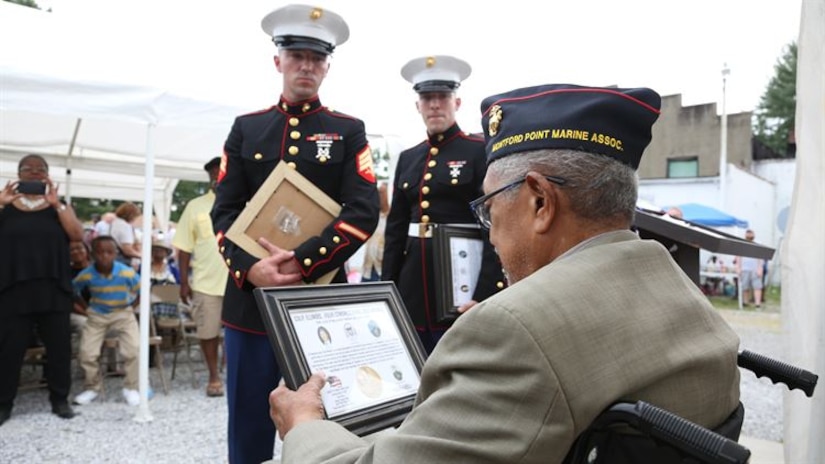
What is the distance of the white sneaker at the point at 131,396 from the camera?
571cm

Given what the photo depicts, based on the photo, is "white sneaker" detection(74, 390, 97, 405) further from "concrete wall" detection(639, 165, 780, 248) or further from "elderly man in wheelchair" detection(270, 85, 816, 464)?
"concrete wall" detection(639, 165, 780, 248)

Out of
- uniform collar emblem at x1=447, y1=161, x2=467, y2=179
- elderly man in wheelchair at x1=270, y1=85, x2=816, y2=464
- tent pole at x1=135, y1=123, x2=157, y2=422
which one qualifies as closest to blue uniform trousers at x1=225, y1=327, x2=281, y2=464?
elderly man in wheelchair at x1=270, y1=85, x2=816, y2=464

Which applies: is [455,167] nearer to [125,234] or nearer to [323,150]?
[323,150]

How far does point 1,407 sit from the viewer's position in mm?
5160

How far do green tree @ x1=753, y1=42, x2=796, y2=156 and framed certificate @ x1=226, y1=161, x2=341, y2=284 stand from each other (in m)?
46.2

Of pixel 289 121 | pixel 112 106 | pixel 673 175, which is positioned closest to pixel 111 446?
pixel 112 106

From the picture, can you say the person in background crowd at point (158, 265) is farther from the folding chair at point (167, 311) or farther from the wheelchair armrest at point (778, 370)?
the wheelchair armrest at point (778, 370)

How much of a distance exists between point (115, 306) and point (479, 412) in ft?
18.9

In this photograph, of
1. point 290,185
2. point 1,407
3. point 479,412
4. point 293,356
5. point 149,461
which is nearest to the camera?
point 479,412

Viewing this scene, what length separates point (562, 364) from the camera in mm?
973

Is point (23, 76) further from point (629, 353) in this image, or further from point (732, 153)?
point (732, 153)

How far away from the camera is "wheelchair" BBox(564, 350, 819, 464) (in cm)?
93

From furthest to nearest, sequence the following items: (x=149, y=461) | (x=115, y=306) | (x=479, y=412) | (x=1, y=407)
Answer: (x=115, y=306), (x=1, y=407), (x=149, y=461), (x=479, y=412)

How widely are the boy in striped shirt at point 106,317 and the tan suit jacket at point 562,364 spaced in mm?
5360
